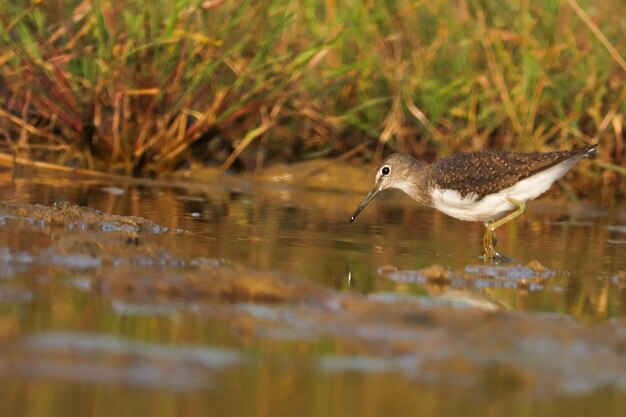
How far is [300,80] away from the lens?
1022cm

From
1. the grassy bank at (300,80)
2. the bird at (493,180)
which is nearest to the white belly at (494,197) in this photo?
the bird at (493,180)

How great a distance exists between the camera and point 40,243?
6184 mm

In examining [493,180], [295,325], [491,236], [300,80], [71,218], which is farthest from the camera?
[300,80]

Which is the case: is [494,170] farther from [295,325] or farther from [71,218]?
[295,325]

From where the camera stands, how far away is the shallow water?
3.86 m

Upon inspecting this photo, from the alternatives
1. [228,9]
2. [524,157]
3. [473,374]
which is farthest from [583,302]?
[228,9]

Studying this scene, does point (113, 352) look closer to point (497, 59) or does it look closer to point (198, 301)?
point (198, 301)

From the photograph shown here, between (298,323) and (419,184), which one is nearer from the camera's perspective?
(298,323)

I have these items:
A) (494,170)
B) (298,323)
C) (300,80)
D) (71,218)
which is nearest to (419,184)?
(494,170)

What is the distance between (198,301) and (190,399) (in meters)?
1.36

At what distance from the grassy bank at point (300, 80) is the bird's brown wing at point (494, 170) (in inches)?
81.9

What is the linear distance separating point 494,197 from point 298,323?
10.4 ft

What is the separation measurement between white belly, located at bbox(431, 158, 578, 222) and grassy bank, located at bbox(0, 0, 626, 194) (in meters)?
2.22

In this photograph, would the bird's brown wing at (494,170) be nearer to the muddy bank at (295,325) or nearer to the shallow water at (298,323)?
the shallow water at (298,323)
